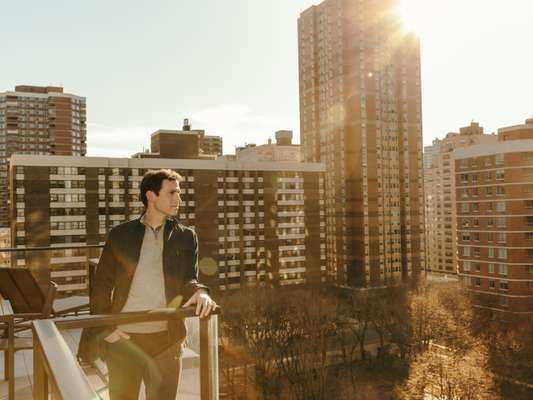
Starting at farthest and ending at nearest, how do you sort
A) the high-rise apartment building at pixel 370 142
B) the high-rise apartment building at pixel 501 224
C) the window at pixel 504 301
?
the high-rise apartment building at pixel 370 142, the high-rise apartment building at pixel 501 224, the window at pixel 504 301

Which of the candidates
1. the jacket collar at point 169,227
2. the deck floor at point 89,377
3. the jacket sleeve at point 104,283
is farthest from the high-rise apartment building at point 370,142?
the jacket sleeve at point 104,283

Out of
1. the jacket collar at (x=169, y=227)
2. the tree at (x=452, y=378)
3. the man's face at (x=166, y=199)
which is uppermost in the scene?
the man's face at (x=166, y=199)

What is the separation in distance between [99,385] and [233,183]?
6489 centimetres

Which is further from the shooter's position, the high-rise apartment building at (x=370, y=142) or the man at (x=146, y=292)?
the high-rise apartment building at (x=370, y=142)

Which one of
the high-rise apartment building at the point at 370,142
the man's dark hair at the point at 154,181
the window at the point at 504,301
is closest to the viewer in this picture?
the man's dark hair at the point at 154,181

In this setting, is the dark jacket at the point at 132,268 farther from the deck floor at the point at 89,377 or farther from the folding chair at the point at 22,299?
the deck floor at the point at 89,377

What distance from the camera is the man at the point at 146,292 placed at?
2.89 m

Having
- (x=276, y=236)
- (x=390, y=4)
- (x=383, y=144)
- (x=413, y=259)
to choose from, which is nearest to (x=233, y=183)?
(x=276, y=236)

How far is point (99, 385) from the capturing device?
505cm

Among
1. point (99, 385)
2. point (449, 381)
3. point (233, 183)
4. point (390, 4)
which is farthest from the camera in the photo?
point (390, 4)

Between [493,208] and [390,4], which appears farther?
[390,4]

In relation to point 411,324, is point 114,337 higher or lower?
higher

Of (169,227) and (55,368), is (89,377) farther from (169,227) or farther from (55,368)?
(55,368)

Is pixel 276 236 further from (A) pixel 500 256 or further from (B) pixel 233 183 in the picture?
(A) pixel 500 256
